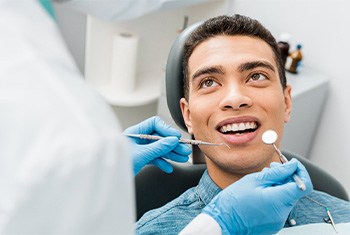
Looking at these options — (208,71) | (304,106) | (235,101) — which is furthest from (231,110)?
(304,106)

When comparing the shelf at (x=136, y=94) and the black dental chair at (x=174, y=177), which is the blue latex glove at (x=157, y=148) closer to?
the black dental chair at (x=174, y=177)

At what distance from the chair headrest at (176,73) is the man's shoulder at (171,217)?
0.29m

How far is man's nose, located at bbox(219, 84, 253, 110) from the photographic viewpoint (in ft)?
3.91

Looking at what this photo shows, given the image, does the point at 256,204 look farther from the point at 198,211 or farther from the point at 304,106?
the point at 304,106

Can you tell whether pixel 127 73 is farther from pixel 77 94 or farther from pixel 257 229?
pixel 77 94

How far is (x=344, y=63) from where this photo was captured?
216 centimetres

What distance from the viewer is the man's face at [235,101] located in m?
1.21

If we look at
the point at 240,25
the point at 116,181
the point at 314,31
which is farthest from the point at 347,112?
the point at 116,181

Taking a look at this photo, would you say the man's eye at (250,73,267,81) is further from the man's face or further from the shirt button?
the shirt button

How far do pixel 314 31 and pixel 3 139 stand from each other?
2.04m

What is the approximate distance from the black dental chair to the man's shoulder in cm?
12

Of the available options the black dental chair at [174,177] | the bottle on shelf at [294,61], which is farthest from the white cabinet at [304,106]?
the black dental chair at [174,177]

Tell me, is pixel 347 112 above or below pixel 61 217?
below

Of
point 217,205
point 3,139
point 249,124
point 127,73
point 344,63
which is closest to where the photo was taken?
point 3,139
